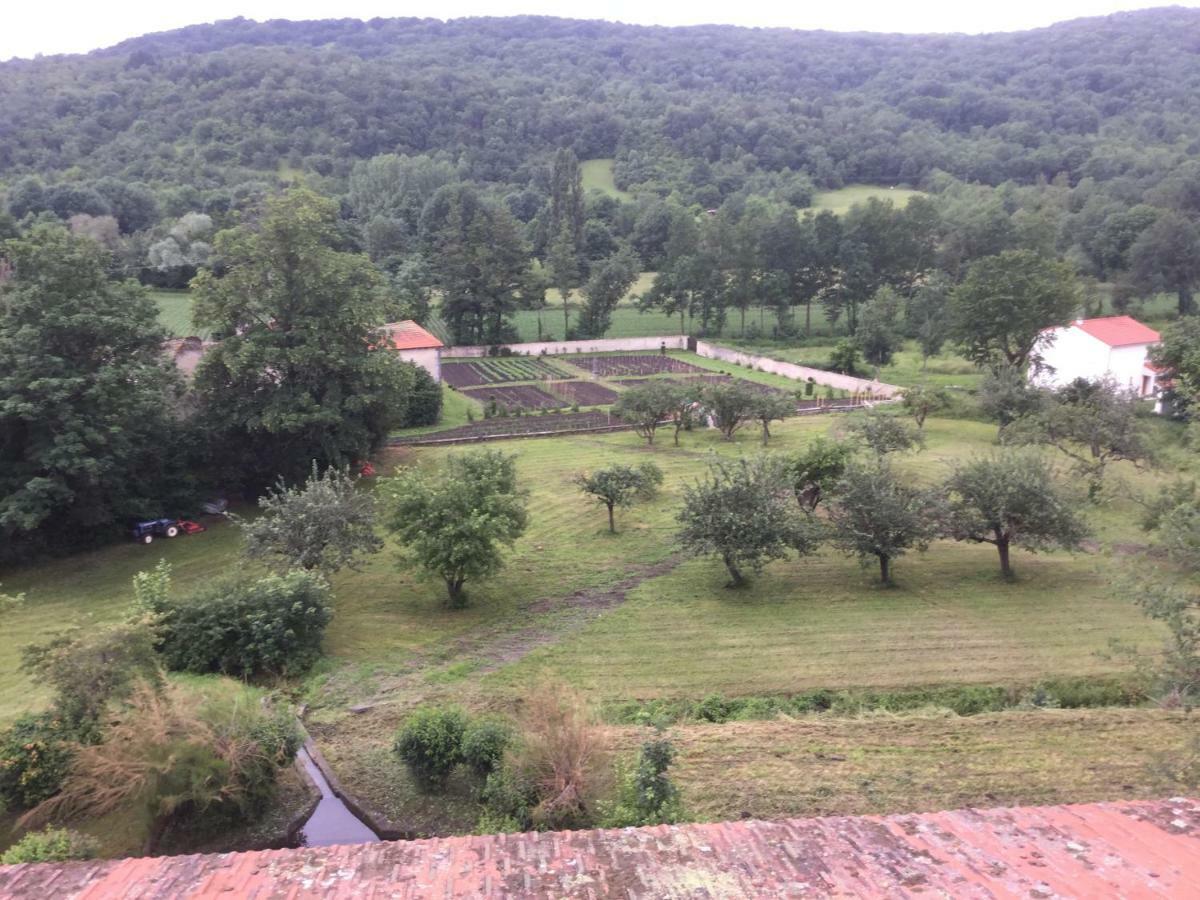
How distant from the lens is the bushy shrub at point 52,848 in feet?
32.0

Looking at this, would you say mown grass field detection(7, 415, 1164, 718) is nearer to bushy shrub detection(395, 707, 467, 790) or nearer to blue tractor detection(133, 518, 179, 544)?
blue tractor detection(133, 518, 179, 544)

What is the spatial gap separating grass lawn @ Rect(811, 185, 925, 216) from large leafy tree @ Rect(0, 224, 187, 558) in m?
85.5

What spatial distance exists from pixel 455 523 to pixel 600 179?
99.9 meters

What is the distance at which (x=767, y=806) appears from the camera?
1120 cm

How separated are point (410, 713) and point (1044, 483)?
47.3 ft

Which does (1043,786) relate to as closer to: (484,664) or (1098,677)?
(1098,677)

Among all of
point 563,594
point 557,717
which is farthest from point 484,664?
point 557,717

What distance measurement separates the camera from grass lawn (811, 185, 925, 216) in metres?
99.1

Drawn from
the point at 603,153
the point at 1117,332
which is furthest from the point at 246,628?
the point at 603,153

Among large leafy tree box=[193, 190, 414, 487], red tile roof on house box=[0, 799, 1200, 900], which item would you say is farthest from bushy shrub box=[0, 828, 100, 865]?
large leafy tree box=[193, 190, 414, 487]

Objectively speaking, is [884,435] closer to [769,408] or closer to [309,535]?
[769,408]

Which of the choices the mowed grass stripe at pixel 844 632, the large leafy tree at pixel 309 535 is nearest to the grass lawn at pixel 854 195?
the mowed grass stripe at pixel 844 632

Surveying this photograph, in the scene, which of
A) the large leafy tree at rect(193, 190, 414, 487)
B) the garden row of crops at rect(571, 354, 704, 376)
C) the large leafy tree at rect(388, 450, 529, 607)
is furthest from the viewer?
the garden row of crops at rect(571, 354, 704, 376)

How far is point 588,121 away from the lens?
12250 centimetres
